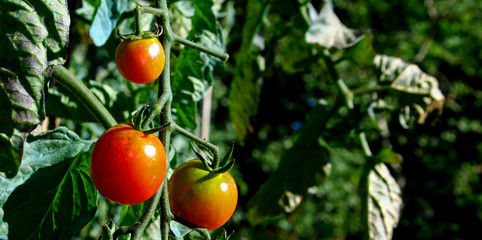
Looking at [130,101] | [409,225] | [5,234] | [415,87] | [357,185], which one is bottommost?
[409,225]

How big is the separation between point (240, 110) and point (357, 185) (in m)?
0.29

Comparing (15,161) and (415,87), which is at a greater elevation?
(15,161)

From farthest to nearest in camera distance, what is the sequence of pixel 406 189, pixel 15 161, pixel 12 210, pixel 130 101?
pixel 406 189 < pixel 130 101 < pixel 12 210 < pixel 15 161

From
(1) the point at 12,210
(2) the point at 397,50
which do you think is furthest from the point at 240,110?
(2) the point at 397,50

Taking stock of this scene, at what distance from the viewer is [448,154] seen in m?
4.95

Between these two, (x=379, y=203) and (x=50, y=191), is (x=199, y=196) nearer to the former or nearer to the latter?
(x=50, y=191)

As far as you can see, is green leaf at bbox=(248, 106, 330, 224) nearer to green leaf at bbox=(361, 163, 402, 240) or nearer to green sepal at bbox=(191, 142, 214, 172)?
green leaf at bbox=(361, 163, 402, 240)

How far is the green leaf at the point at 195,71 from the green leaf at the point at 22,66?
28 centimetres

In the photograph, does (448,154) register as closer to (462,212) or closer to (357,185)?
(462,212)

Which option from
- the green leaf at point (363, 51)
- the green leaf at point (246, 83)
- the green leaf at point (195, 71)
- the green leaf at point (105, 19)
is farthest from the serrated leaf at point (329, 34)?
the green leaf at point (105, 19)

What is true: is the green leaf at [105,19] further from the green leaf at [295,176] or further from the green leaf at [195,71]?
the green leaf at [295,176]

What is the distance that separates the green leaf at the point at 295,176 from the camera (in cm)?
101

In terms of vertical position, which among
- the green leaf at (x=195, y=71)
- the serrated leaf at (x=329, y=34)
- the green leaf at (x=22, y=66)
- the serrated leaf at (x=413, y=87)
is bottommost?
the serrated leaf at (x=413, y=87)

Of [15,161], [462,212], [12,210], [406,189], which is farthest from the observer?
[406,189]
